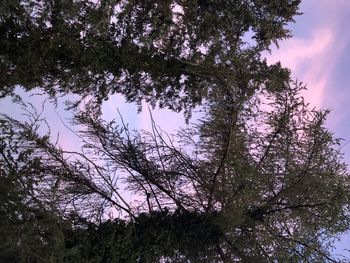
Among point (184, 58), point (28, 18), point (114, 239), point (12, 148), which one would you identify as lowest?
point (114, 239)

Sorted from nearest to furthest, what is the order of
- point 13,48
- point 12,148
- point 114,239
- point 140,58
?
point 12,148 → point 114,239 → point 13,48 → point 140,58

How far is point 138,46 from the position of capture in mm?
12531

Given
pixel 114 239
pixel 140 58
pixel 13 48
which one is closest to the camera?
pixel 114 239

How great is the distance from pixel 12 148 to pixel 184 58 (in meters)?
5.70

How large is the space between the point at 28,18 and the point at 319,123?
7.27m

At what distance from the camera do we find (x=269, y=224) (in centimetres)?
1162

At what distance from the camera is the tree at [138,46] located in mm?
11141

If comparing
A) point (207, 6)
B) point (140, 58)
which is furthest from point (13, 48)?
point (207, 6)

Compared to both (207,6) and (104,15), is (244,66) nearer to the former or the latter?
(207,6)

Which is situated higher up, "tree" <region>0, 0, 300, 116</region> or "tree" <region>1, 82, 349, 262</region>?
"tree" <region>0, 0, 300, 116</region>

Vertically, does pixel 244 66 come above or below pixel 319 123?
above

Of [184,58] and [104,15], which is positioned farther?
[184,58]

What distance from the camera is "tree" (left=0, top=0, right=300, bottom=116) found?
11.1m

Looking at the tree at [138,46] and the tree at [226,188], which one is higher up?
the tree at [138,46]
